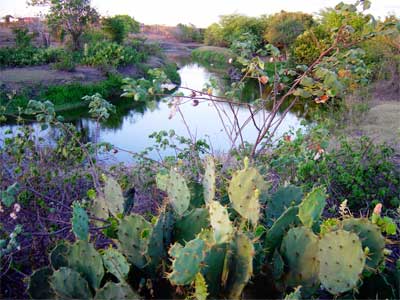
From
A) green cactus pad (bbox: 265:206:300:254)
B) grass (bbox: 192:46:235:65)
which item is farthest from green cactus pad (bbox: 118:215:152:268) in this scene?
grass (bbox: 192:46:235:65)

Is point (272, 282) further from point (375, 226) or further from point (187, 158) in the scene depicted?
point (187, 158)

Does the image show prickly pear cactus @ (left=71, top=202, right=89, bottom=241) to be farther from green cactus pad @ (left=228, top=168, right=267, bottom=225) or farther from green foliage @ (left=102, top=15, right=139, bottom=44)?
green foliage @ (left=102, top=15, right=139, bottom=44)

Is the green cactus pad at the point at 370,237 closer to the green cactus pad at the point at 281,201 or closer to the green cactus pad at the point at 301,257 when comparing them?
the green cactus pad at the point at 301,257

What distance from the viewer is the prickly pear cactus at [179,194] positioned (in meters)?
2.06

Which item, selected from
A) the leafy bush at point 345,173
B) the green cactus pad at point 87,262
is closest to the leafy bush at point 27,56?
the leafy bush at point 345,173

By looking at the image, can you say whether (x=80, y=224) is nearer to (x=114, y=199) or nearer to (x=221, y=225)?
(x=114, y=199)

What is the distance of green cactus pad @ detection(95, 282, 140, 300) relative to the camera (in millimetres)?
1668

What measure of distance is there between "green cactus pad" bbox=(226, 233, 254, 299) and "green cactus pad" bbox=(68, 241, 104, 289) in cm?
55

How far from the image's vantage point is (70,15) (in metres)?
20.0

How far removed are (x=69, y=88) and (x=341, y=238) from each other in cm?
1338

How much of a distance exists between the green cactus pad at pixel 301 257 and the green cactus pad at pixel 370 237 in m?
0.17

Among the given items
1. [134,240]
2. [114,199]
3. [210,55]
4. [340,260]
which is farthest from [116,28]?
[340,260]

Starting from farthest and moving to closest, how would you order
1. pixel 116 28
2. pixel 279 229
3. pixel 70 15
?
pixel 116 28
pixel 70 15
pixel 279 229

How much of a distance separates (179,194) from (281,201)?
507 mm
